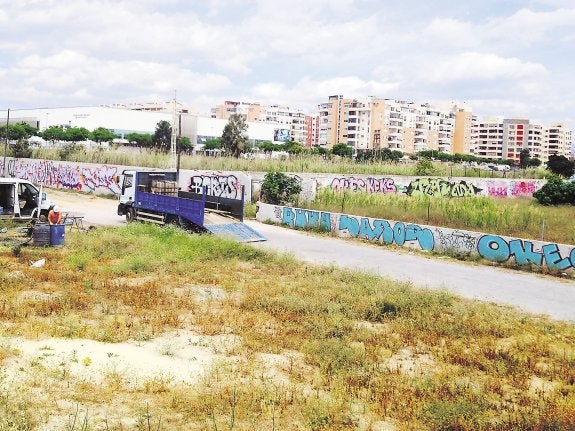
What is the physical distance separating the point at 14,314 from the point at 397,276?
10248mm

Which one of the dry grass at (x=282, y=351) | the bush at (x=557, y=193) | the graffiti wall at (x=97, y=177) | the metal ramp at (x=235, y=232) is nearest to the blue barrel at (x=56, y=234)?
the dry grass at (x=282, y=351)

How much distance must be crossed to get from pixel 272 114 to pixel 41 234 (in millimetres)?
166850

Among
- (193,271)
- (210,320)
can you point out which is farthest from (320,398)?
(193,271)

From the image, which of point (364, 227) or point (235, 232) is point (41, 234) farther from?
point (364, 227)

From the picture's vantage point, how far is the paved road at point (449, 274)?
1471cm

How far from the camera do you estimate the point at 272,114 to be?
182250 millimetres

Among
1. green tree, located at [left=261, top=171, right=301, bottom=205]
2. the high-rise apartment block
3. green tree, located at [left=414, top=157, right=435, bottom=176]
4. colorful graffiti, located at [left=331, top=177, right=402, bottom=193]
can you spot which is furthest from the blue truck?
the high-rise apartment block

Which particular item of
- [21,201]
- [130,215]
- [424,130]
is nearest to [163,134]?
[130,215]

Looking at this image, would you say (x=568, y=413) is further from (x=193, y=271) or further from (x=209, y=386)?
(x=193, y=271)

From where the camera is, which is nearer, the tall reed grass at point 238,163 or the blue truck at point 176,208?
the blue truck at point 176,208

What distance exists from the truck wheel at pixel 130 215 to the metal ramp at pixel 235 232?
16.8ft

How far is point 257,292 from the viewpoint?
45.9 ft

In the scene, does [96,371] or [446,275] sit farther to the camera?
[446,275]

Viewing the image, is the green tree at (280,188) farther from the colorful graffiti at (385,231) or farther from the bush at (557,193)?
the bush at (557,193)
